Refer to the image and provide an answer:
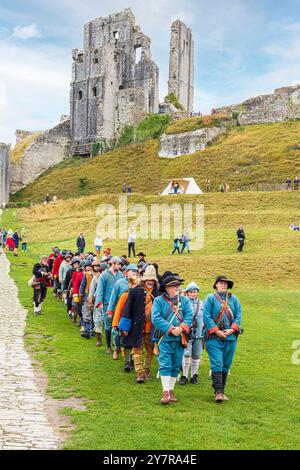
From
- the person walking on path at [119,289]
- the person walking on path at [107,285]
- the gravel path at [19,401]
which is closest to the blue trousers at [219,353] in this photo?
the person walking on path at [119,289]

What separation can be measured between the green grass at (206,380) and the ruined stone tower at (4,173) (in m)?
44.0

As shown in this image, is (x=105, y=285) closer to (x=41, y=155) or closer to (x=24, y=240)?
(x=24, y=240)

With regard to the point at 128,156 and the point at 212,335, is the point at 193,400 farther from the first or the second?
the point at 128,156

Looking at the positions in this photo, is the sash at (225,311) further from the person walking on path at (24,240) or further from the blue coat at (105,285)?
the person walking on path at (24,240)

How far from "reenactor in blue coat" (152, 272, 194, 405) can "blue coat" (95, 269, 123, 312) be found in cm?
315

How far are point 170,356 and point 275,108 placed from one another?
6268cm

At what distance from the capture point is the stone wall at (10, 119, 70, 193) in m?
75.4

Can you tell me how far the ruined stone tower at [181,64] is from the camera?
83.1 meters

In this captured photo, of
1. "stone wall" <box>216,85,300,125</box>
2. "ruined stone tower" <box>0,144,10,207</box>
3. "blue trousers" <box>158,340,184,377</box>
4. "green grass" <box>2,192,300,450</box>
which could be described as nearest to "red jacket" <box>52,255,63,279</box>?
"green grass" <box>2,192,300,450</box>

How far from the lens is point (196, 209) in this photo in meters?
39.8

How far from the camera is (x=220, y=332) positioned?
28.7 feet

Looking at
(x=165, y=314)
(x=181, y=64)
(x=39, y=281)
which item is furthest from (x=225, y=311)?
(x=181, y=64)

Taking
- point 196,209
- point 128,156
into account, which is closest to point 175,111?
point 128,156
